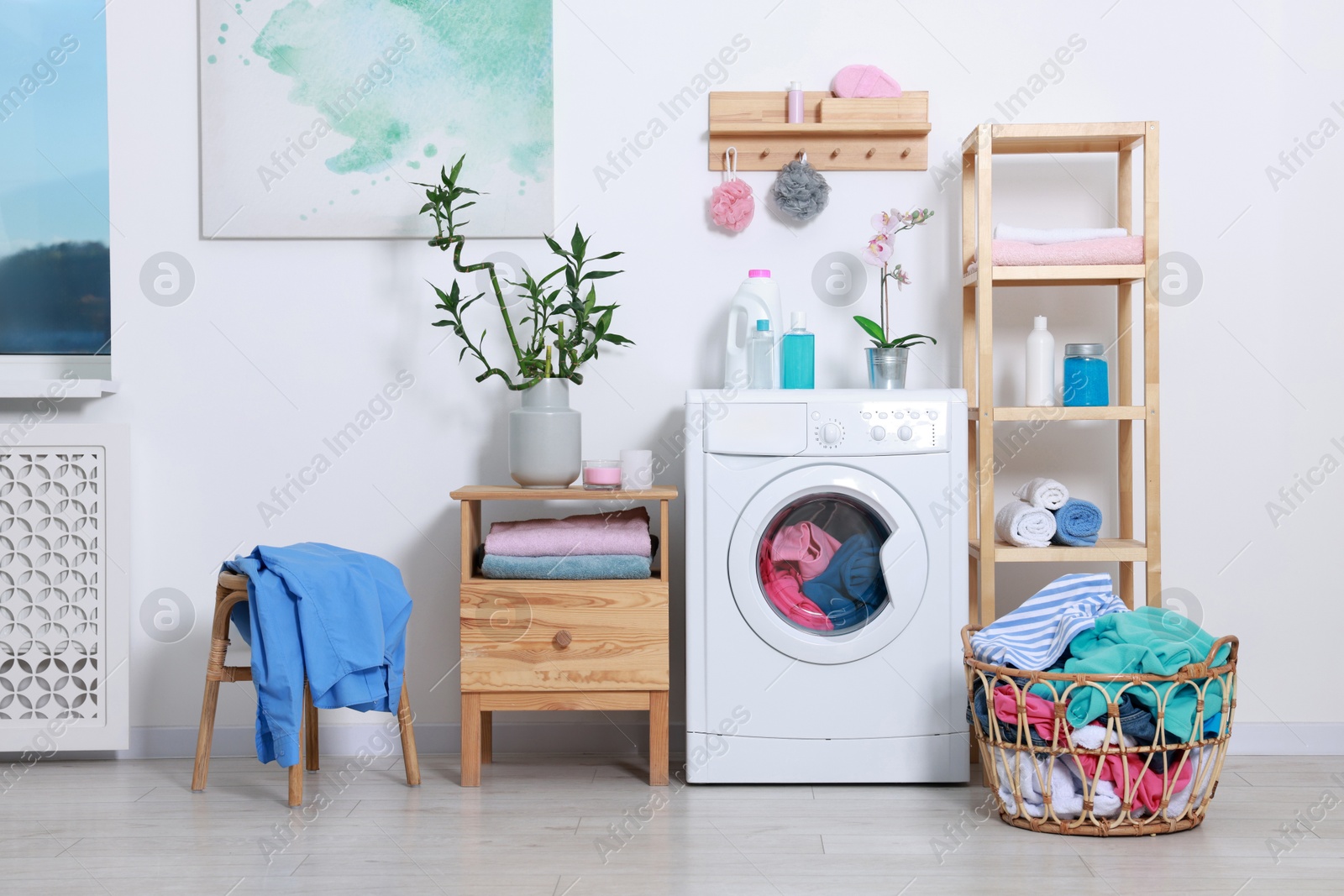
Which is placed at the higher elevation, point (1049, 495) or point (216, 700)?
point (1049, 495)

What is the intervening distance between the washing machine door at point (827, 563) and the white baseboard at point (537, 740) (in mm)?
502

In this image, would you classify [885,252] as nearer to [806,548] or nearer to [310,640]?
[806,548]

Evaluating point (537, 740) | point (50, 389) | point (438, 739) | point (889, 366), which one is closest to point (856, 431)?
point (889, 366)

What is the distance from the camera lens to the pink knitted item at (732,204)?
2340 mm

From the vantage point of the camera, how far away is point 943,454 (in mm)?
2068

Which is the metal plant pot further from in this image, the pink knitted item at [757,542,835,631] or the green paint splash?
the green paint splash

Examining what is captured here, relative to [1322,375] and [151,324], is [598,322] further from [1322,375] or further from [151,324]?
[1322,375]

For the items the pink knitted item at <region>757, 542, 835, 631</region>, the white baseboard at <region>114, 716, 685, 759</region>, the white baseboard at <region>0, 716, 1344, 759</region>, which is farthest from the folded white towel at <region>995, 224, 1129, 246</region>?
the white baseboard at <region>114, 716, 685, 759</region>

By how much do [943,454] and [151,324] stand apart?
72.3 inches

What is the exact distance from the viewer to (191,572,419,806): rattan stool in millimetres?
1987

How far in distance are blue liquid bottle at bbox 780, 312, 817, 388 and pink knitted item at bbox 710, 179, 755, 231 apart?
0.92ft

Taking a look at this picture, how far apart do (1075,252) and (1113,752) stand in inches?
40.1

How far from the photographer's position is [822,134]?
236cm

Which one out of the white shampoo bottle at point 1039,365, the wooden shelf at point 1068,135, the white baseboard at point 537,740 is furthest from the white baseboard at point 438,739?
the wooden shelf at point 1068,135
